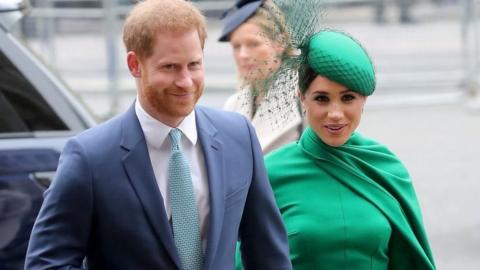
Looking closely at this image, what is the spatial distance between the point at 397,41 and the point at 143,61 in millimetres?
12411

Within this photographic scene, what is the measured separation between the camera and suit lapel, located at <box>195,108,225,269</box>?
9.81 feet

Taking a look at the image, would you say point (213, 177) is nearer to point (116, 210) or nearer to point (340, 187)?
point (116, 210)

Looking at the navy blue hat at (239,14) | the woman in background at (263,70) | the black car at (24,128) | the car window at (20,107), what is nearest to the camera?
the woman in background at (263,70)

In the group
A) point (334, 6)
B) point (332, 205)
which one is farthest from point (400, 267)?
point (334, 6)

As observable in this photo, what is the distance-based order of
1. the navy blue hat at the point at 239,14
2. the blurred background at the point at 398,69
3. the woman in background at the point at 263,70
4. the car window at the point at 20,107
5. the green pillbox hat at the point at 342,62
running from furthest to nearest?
the blurred background at the point at 398,69 → the navy blue hat at the point at 239,14 → the car window at the point at 20,107 → the woman in background at the point at 263,70 → the green pillbox hat at the point at 342,62

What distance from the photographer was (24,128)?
15.5 feet

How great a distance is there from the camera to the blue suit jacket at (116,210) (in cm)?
292

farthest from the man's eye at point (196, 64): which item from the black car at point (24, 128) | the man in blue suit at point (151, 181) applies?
the black car at point (24, 128)

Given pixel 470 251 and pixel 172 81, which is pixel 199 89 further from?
pixel 470 251

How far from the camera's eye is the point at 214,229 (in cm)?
299

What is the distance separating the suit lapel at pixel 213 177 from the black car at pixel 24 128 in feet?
5.20

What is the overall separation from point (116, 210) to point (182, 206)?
17 centimetres

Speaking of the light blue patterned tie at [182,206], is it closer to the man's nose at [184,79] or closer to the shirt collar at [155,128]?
the shirt collar at [155,128]

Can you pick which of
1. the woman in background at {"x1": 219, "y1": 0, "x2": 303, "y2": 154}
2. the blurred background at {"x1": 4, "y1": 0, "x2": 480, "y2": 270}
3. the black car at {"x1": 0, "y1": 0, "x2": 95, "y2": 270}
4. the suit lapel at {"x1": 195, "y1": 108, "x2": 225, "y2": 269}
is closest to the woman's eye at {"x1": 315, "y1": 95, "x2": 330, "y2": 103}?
the woman in background at {"x1": 219, "y1": 0, "x2": 303, "y2": 154}
